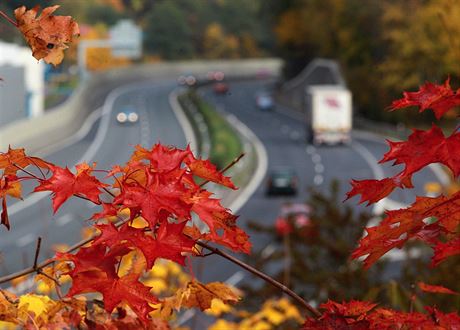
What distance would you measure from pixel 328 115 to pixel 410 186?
192ft

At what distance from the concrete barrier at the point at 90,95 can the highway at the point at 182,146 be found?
1181mm

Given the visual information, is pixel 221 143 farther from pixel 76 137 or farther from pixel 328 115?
pixel 76 137

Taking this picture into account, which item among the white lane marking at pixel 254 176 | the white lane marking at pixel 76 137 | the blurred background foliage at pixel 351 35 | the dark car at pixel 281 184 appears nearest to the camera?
the white lane marking at pixel 254 176

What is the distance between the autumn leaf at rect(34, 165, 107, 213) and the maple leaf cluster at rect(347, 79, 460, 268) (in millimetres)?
736

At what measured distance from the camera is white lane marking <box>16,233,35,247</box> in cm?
3791

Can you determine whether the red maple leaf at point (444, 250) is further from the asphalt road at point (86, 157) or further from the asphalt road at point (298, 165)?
the asphalt road at point (298, 165)

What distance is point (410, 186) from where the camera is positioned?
318 cm

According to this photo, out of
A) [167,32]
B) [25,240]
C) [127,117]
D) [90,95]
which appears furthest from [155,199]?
[167,32]

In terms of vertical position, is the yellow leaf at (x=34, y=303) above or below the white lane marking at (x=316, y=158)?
above

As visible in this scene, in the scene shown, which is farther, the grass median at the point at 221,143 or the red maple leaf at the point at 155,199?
the grass median at the point at 221,143

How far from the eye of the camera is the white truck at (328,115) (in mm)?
60156

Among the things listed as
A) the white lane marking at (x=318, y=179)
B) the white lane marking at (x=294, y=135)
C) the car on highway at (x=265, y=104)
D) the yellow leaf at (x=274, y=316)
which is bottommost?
the car on highway at (x=265, y=104)

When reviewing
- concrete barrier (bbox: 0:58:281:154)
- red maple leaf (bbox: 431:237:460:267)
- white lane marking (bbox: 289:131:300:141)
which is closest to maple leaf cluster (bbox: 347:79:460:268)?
red maple leaf (bbox: 431:237:460:267)

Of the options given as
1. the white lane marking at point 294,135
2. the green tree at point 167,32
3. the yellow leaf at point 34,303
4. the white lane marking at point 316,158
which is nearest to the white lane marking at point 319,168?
the white lane marking at point 316,158
